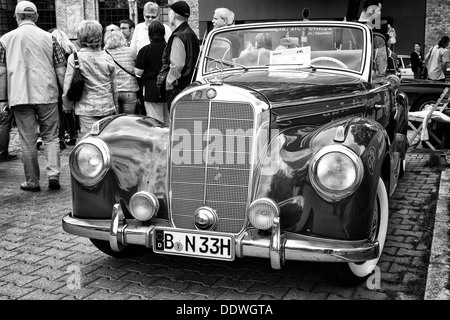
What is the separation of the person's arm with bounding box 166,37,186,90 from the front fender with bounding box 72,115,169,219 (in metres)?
2.48

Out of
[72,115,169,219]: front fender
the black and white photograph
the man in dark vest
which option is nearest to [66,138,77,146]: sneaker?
the man in dark vest

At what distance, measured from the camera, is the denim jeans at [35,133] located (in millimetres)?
6098

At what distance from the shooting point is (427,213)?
5.26 metres

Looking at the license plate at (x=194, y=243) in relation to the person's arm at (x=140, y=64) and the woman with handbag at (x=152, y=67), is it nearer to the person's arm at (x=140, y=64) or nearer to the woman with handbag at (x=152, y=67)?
the woman with handbag at (x=152, y=67)

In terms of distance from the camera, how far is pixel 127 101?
289 inches

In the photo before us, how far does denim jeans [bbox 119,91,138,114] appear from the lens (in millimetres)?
A: 7297

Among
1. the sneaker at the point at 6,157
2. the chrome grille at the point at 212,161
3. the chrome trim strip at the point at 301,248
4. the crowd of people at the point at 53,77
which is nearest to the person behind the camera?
the chrome trim strip at the point at 301,248

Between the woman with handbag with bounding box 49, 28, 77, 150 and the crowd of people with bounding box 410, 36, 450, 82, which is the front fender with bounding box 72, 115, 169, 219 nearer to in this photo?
the woman with handbag with bounding box 49, 28, 77, 150

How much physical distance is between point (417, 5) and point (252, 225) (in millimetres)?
19300

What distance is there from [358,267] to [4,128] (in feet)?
18.7

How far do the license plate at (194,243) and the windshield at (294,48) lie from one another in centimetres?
199

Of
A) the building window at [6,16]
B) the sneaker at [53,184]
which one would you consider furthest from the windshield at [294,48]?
the building window at [6,16]

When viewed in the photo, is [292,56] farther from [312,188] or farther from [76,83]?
[76,83]
